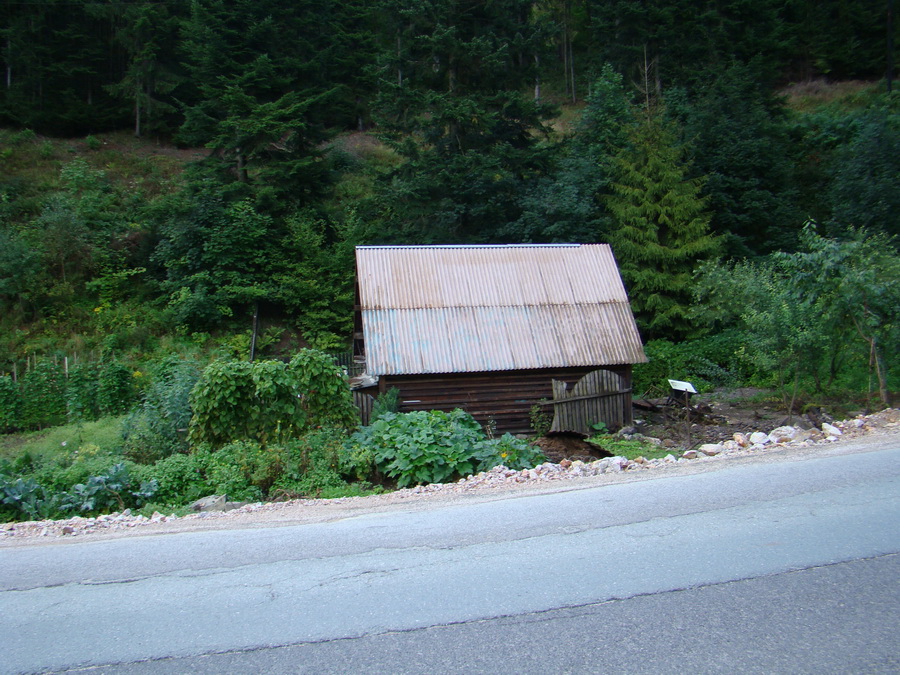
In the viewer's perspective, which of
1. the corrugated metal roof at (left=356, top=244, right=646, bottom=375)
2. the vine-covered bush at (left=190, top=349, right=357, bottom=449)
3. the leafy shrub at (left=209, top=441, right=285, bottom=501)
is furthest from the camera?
the corrugated metal roof at (left=356, top=244, right=646, bottom=375)

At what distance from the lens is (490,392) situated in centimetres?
1543

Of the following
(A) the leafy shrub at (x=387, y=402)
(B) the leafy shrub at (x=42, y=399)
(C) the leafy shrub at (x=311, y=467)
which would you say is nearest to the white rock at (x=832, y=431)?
(C) the leafy shrub at (x=311, y=467)

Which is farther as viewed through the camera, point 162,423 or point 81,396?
point 81,396

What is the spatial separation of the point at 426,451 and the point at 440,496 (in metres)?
1.98

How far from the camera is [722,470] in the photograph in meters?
7.99

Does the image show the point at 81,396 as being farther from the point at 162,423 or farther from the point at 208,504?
the point at 208,504

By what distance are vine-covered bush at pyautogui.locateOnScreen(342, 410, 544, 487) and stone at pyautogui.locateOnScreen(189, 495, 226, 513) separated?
2064 mm

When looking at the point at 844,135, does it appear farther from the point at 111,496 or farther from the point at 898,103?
the point at 111,496

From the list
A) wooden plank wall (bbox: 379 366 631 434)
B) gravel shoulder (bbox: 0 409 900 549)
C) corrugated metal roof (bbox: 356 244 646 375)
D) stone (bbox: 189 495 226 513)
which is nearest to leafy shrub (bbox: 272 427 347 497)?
stone (bbox: 189 495 226 513)

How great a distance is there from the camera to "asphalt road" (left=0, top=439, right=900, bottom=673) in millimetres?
4039

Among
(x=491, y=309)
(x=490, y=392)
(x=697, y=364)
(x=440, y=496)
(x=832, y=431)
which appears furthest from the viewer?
(x=697, y=364)

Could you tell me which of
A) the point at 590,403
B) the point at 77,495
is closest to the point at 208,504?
the point at 77,495

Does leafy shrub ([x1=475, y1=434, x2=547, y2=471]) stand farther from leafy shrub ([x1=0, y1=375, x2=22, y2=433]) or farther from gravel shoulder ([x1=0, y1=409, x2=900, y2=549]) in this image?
leafy shrub ([x1=0, y1=375, x2=22, y2=433])

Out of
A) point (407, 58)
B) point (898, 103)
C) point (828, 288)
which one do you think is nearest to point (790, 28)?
point (898, 103)
